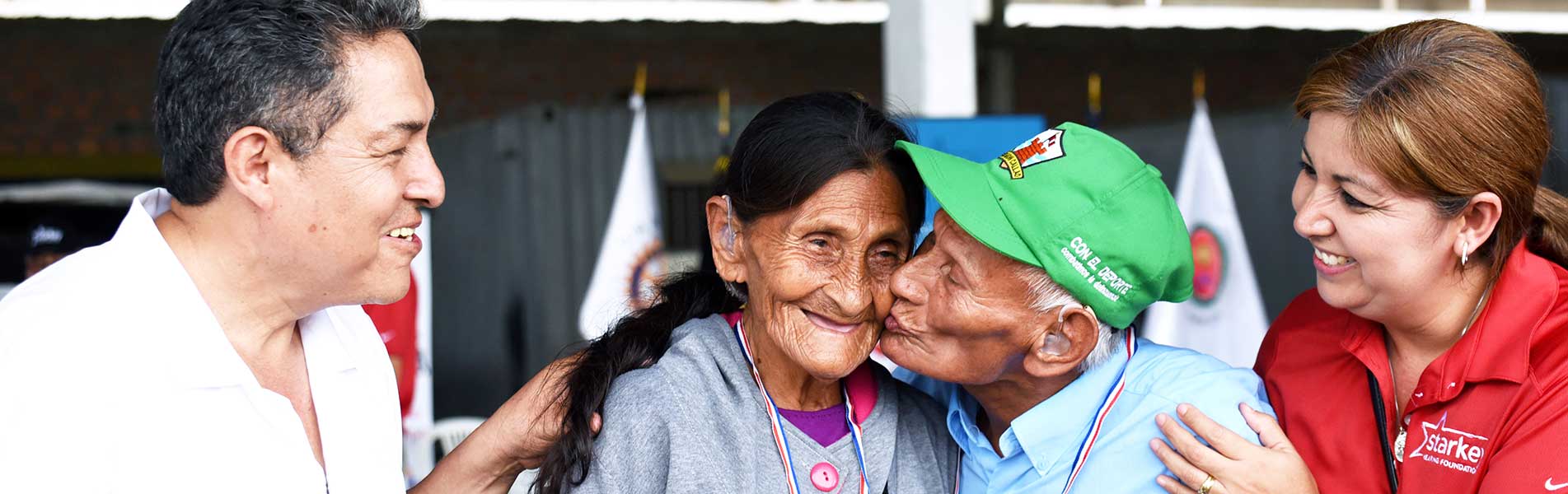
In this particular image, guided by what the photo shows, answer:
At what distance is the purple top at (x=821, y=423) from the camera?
6.60ft

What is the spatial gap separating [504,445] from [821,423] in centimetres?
52

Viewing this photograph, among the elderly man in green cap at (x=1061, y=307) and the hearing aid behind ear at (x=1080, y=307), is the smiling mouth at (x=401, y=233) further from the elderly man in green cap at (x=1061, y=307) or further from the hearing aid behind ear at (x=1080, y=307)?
the hearing aid behind ear at (x=1080, y=307)

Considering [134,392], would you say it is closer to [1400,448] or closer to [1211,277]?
[1400,448]

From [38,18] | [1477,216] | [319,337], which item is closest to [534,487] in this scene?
[319,337]

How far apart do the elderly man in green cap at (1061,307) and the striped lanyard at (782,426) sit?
12cm

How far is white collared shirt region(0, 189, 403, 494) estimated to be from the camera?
4.79 ft

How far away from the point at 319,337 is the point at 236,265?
27 cm

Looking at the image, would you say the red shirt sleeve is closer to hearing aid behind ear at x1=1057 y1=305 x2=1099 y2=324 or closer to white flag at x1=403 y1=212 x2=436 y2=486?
white flag at x1=403 y1=212 x2=436 y2=486

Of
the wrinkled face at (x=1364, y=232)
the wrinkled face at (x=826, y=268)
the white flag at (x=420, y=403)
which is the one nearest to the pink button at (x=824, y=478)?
the wrinkled face at (x=826, y=268)

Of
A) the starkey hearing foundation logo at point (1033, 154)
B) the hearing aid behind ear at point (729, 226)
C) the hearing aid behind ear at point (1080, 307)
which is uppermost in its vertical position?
the starkey hearing foundation logo at point (1033, 154)

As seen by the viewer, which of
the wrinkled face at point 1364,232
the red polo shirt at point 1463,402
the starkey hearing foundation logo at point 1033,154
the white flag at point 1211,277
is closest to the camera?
the red polo shirt at point 1463,402

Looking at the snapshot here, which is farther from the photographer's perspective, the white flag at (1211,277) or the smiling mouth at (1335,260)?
the white flag at (1211,277)

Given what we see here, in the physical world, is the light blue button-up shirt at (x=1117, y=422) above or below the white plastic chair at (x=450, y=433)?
above

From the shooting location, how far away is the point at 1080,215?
1.87 metres
